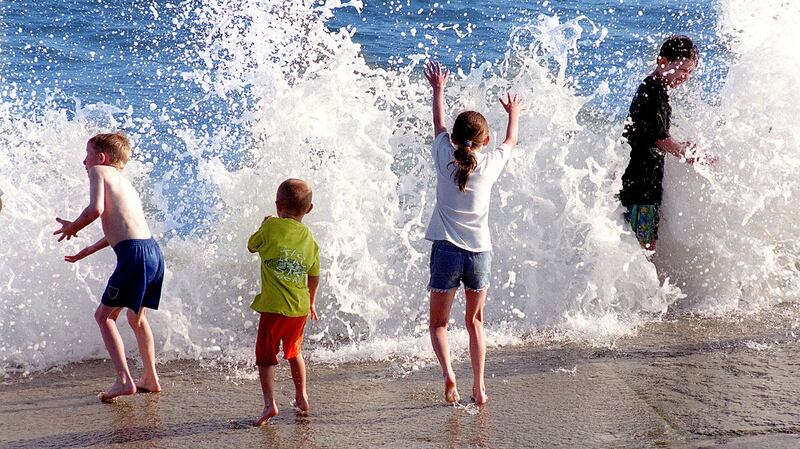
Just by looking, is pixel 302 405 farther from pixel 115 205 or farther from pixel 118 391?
pixel 115 205

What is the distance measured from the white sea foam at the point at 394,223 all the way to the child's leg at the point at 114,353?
0.74 meters

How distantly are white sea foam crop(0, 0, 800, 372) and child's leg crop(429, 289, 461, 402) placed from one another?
0.66 metres

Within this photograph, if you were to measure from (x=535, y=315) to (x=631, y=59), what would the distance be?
7740 mm

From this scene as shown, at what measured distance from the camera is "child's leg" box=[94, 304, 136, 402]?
15.5 ft

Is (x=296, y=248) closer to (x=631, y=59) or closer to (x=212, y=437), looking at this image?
(x=212, y=437)

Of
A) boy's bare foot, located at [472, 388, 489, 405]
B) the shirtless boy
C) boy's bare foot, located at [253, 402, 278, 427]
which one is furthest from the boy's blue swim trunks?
boy's bare foot, located at [472, 388, 489, 405]

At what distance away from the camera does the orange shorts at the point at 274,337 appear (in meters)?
4.51

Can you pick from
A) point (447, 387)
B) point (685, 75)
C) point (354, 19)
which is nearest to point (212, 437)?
point (447, 387)

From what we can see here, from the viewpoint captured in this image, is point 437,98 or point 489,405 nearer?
point 489,405

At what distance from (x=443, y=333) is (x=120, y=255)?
1630 mm

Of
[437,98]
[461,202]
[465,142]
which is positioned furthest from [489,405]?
[437,98]

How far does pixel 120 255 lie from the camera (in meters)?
4.83

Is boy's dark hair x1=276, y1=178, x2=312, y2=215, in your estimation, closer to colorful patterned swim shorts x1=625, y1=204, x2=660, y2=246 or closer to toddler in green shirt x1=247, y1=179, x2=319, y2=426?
toddler in green shirt x1=247, y1=179, x2=319, y2=426

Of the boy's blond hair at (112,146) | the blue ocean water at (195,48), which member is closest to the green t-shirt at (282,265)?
the boy's blond hair at (112,146)
